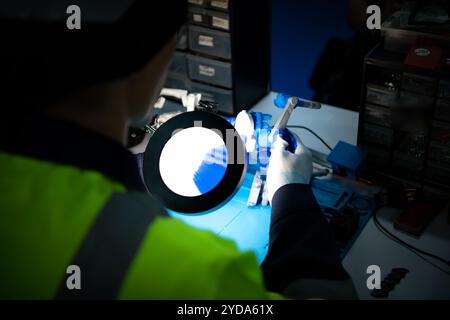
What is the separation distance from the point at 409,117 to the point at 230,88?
604 mm

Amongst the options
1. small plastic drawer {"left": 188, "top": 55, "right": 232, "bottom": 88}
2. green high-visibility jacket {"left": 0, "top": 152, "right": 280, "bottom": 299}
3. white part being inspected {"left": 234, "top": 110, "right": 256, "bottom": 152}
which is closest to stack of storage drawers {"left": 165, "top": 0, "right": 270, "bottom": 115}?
small plastic drawer {"left": 188, "top": 55, "right": 232, "bottom": 88}

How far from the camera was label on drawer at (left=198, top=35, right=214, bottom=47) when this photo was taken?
1.78 meters

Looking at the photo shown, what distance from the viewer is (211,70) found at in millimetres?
1841

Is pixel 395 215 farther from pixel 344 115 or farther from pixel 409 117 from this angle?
pixel 344 115

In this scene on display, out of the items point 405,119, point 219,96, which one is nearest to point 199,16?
point 219,96

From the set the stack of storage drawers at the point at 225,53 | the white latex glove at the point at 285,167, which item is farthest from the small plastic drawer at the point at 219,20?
the white latex glove at the point at 285,167

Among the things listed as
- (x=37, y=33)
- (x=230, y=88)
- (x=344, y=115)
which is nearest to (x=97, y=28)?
(x=37, y=33)

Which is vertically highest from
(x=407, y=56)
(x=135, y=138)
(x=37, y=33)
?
(x=37, y=33)

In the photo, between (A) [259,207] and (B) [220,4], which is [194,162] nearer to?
(A) [259,207]

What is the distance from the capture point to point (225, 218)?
58.4 inches

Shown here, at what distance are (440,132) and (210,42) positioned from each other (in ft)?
2.49

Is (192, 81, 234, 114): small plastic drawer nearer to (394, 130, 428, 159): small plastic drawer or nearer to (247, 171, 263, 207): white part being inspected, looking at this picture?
(247, 171, 263, 207): white part being inspected

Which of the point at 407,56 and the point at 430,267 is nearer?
the point at 430,267

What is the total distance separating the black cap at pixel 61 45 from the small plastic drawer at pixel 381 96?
998 mm
